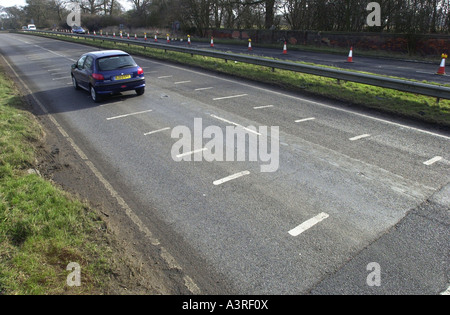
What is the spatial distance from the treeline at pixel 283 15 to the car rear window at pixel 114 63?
19.9 meters

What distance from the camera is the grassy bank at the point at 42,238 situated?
329 cm

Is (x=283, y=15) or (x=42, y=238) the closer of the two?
(x=42, y=238)

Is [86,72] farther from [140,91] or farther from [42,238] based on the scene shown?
[42,238]

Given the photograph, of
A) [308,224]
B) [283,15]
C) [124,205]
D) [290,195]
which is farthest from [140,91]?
[283,15]

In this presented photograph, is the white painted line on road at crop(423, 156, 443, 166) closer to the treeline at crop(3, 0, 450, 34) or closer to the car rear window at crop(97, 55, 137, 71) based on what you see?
the car rear window at crop(97, 55, 137, 71)

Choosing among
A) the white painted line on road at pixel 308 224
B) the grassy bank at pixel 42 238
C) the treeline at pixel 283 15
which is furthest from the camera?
the treeline at pixel 283 15

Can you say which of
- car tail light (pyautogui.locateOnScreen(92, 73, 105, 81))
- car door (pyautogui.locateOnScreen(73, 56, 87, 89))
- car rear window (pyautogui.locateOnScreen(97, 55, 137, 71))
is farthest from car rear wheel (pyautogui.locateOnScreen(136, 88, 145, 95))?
car door (pyautogui.locateOnScreen(73, 56, 87, 89))

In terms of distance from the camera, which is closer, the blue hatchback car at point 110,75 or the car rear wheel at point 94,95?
the blue hatchback car at point 110,75

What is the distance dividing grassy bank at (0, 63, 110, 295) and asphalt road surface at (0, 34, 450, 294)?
0.73 m

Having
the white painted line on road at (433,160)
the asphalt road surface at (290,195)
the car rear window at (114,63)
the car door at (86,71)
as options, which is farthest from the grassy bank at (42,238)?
the car door at (86,71)

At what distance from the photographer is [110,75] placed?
1071 centimetres

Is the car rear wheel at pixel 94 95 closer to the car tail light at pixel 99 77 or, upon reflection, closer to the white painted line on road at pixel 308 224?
the car tail light at pixel 99 77

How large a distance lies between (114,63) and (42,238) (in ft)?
27.3

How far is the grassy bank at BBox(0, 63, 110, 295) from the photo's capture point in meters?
3.29
